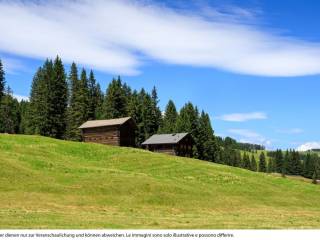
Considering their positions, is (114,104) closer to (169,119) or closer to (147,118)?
(147,118)

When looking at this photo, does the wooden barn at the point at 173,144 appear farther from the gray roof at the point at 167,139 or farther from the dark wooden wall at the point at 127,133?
the dark wooden wall at the point at 127,133

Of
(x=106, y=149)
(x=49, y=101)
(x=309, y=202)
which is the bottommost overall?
(x=309, y=202)

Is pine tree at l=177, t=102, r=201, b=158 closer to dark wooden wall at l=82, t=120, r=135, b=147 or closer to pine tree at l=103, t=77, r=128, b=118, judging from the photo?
pine tree at l=103, t=77, r=128, b=118

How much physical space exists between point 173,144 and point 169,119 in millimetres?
28506

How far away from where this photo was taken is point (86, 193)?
4631 centimetres

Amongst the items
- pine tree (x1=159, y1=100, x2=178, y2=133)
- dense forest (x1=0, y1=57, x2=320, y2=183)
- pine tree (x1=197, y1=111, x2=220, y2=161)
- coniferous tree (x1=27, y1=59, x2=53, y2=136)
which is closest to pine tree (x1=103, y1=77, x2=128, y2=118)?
dense forest (x1=0, y1=57, x2=320, y2=183)

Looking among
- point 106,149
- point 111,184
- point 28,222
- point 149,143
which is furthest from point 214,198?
point 149,143

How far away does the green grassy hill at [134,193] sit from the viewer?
34.3 meters

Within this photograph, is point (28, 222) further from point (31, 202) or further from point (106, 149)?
point (106, 149)

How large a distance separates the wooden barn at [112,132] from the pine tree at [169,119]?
Answer: 21561mm

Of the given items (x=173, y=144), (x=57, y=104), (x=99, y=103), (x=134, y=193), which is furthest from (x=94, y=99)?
(x=134, y=193)

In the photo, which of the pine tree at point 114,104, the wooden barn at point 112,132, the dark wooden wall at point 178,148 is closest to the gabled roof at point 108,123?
the wooden barn at point 112,132

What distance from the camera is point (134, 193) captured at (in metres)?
47.4
